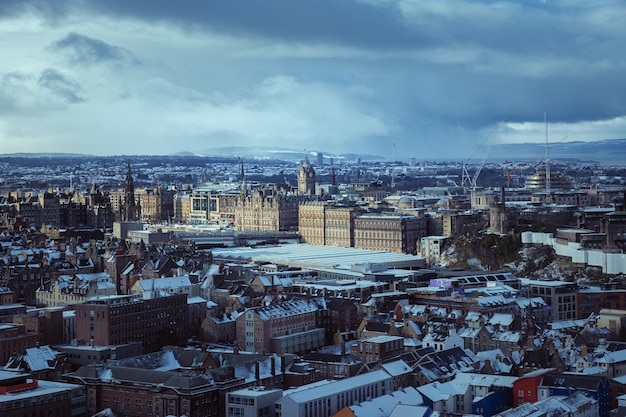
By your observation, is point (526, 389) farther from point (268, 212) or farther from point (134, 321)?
point (268, 212)

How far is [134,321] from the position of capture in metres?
50.4

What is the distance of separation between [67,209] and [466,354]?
6872 cm

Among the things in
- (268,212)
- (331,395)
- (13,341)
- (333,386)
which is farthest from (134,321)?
(268,212)

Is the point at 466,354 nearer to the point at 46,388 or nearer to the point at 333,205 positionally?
the point at 46,388

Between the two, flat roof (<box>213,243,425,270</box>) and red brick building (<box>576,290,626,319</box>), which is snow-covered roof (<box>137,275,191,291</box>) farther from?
red brick building (<box>576,290,626,319</box>)

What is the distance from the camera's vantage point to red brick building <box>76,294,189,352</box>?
4884cm

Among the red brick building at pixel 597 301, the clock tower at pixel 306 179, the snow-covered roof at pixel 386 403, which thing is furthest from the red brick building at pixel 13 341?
the clock tower at pixel 306 179

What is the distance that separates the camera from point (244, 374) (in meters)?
41.5

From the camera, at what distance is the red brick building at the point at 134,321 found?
48.8 metres

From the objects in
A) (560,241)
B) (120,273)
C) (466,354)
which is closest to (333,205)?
(560,241)

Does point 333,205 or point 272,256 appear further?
point 333,205

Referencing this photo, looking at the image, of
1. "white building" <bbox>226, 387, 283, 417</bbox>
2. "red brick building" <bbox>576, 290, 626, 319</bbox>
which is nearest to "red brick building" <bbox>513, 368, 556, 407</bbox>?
"white building" <bbox>226, 387, 283, 417</bbox>

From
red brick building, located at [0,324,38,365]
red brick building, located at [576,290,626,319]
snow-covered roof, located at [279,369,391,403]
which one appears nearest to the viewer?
snow-covered roof, located at [279,369,391,403]

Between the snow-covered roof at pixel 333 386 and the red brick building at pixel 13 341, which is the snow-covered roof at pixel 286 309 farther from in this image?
the snow-covered roof at pixel 333 386
